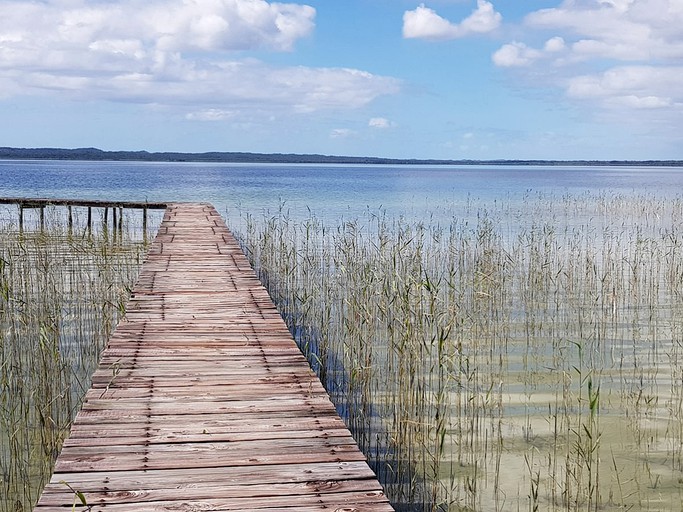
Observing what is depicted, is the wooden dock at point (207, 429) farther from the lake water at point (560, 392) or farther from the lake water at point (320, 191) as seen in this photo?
the lake water at point (320, 191)

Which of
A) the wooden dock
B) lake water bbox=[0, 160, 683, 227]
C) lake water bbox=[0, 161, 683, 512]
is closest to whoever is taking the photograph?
the wooden dock

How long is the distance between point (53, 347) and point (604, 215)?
19688 millimetres

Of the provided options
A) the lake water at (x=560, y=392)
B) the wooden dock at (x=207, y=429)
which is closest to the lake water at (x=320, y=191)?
the lake water at (x=560, y=392)

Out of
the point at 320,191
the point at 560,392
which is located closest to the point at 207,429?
the point at 560,392

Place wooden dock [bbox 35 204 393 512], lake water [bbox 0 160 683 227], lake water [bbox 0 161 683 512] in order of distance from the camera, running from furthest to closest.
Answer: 1. lake water [bbox 0 160 683 227]
2. lake water [bbox 0 161 683 512]
3. wooden dock [bbox 35 204 393 512]

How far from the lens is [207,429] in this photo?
330 centimetres

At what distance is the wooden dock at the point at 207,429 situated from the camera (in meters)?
2.67

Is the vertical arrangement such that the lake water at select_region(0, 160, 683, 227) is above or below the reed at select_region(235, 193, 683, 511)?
above

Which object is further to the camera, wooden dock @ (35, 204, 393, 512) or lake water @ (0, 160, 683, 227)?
lake water @ (0, 160, 683, 227)

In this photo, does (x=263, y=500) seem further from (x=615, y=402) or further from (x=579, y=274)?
(x=579, y=274)

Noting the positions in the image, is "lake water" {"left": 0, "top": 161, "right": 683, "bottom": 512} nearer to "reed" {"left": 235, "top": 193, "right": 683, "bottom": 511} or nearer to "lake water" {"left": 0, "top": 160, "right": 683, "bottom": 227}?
"reed" {"left": 235, "top": 193, "right": 683, "bottom": 511}

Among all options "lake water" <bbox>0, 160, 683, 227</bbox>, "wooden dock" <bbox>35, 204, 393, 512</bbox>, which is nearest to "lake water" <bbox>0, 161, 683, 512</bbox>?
"wooden dock" <bbox>35, 204, 393, 512</bbox>

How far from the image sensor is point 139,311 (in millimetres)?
5711

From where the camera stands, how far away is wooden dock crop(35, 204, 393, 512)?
267 centimetres
